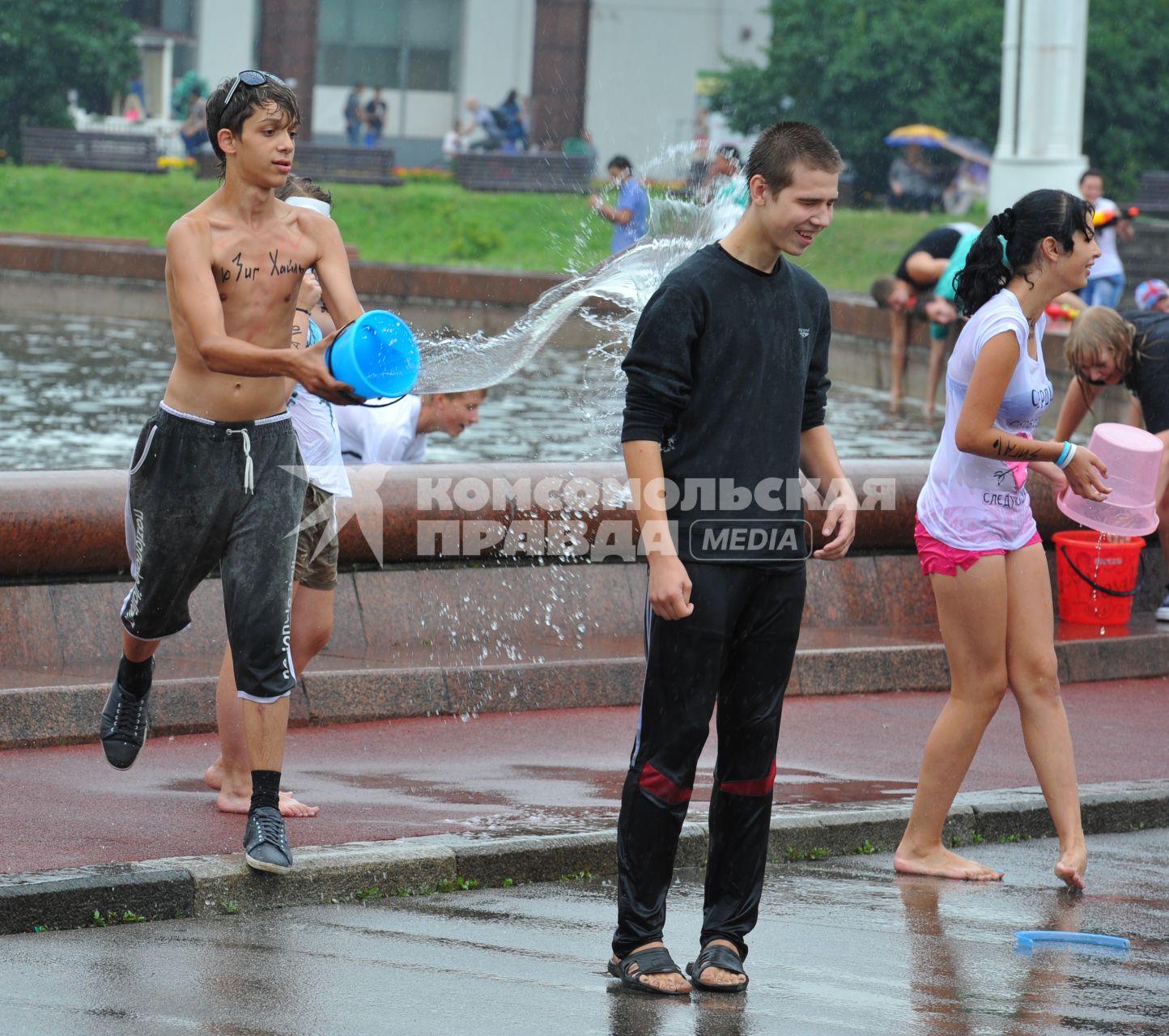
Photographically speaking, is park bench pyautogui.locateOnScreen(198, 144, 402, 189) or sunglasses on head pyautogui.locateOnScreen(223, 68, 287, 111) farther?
park bench pyautogui.locateOnScreen(198, 144, 402, 189)

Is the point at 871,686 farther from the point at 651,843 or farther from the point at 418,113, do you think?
the point at 418,113

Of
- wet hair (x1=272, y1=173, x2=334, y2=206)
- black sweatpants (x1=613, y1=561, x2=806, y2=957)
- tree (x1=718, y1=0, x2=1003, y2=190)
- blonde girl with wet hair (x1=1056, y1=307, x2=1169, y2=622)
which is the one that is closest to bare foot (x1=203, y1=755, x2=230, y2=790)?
wet hair (x1=272, y1=173, x2=334, y2=206)

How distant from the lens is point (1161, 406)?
29.8 feet

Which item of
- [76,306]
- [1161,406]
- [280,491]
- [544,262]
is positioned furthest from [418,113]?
[280,491]

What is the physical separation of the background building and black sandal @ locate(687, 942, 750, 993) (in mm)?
47125

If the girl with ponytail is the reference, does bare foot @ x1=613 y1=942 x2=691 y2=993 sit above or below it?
below

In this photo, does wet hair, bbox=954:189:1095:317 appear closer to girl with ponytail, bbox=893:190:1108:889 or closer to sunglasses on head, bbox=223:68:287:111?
girl with ponytail, bbox=893:190:1108:889

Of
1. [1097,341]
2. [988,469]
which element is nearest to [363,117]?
[1097,341]

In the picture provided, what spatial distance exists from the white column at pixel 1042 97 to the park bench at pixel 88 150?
17747 millimetres

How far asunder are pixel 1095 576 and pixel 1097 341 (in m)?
1.99

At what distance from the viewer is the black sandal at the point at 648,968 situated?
14.9 feet

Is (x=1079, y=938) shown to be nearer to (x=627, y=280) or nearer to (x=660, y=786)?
(x=660, y=786)

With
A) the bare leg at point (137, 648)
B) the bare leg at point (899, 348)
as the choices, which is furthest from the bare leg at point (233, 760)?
the bare leg at point (899, 348)

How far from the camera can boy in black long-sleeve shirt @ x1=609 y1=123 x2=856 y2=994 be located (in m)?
4.44
